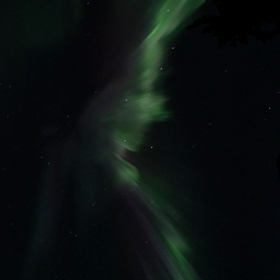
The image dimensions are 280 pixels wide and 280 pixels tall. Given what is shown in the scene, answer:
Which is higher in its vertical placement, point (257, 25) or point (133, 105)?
point (133, 105)

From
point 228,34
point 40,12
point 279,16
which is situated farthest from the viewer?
point 40,12

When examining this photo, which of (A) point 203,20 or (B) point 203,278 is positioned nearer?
(A) point 203,20

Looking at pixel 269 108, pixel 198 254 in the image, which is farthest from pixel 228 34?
pixel 198 254

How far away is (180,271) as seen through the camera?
2344 mm

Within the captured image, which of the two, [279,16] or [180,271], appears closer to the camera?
[279,16]

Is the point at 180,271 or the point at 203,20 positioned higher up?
the point at 203,20

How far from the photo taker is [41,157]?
2.29 metres

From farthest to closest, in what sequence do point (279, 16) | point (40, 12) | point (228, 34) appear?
point (40, 12) → point (228, 34) → point (279, 16)

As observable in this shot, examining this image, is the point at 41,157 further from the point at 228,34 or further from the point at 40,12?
the point at 228,34

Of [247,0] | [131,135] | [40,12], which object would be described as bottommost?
[247,0]

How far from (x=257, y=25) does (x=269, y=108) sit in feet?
3.39

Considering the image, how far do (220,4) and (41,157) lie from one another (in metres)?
1.56

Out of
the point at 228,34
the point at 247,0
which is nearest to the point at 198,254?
the point at 228,34

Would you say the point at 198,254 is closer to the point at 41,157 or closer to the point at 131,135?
the point at 131,135
